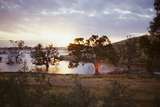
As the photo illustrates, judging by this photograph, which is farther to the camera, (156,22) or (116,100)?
(156,22)

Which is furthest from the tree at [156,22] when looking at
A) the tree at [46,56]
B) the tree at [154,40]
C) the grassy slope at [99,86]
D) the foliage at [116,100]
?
the tree at [46,56]

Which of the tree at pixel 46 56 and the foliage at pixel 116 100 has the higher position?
the tree at pixel 46 56

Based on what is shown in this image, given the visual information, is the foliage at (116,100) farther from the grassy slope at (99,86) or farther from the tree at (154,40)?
the tree at (154,40)

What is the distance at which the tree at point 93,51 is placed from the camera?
8612 centimetres

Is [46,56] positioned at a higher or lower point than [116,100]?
higher

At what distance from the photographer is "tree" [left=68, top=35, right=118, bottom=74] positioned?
3391 inches

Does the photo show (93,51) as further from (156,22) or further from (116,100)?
(116,100)

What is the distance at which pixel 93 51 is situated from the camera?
88.8m

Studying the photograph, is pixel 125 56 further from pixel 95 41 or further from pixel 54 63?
pixel 54 63

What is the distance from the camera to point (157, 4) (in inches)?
1714

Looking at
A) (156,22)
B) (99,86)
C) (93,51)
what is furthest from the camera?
(93,51)

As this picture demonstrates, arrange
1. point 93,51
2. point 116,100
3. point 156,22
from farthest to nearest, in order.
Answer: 1. point 93,51
2. point 156,22
3. point 116,100

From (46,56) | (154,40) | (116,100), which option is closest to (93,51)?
(46,56)

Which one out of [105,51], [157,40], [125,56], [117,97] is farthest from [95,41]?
[117,97]
